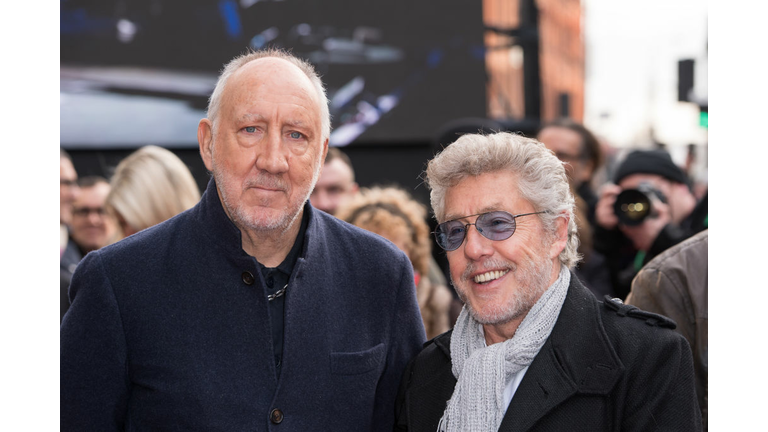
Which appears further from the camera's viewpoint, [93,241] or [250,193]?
[93,241]

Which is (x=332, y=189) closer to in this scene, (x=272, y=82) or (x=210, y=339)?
(x=272, y=82)

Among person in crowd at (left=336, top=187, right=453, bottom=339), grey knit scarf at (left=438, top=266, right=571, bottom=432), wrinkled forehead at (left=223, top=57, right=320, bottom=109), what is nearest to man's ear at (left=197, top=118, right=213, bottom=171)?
wrinkled forehead at (left=223, top=57, right=320, bottom=109)

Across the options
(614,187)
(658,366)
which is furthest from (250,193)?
(614,187)

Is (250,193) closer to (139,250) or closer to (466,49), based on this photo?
(139,250)

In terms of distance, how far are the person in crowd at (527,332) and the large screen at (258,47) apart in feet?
20.5

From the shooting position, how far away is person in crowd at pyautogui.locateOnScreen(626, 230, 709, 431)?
2607 mm

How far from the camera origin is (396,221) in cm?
392

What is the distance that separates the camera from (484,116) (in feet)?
28.9

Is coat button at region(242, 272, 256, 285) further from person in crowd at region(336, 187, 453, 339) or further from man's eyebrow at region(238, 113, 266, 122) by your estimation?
person in crowd at region(336, 187, 453, 339)

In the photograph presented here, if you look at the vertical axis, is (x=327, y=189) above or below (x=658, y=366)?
above

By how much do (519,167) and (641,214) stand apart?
5.96 feet

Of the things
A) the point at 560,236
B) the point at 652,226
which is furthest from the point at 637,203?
the point at 560,236

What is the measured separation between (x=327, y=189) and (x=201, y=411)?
2.68 m

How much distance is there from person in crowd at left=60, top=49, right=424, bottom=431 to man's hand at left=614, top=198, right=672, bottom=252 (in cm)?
193
